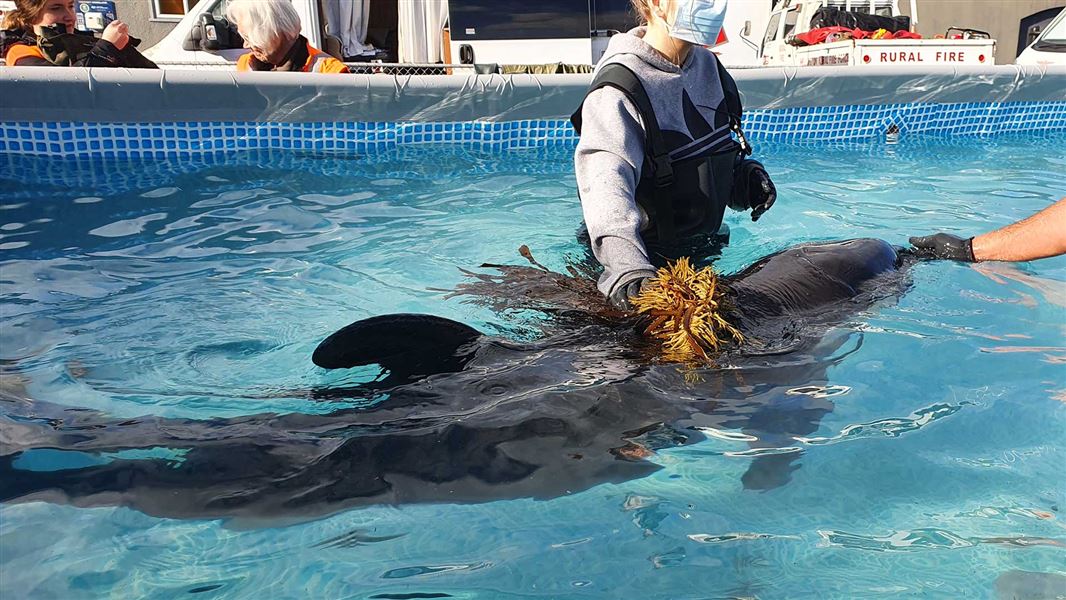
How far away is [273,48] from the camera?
302 inches

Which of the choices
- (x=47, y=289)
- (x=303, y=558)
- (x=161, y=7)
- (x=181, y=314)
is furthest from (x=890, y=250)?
(x=161, y=7)

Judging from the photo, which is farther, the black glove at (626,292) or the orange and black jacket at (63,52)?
the orange and black jacket at (63,52)

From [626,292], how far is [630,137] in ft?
2.38

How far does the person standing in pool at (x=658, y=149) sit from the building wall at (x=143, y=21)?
16.5 metres

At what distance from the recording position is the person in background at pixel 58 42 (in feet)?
24.2

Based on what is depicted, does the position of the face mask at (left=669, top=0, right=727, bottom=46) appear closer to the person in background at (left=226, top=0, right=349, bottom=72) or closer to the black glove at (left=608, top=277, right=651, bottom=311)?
the black glove at (left=608, top=277, right=651, bottom=311)

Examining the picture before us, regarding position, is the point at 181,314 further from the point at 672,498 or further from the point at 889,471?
the point at 889,471

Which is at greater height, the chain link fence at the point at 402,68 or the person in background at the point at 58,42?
the person in background at the point at 58,42

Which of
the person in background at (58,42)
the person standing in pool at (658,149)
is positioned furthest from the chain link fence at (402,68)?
the person standing in pool at (658,149)

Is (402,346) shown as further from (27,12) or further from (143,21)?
(143,21)

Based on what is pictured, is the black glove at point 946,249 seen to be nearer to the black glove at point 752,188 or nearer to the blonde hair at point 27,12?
the black glove at point 752,188

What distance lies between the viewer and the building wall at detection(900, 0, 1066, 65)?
25.5m

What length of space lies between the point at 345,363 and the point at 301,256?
278cm

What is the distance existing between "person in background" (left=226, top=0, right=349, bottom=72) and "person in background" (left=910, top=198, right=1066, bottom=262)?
520 cm
